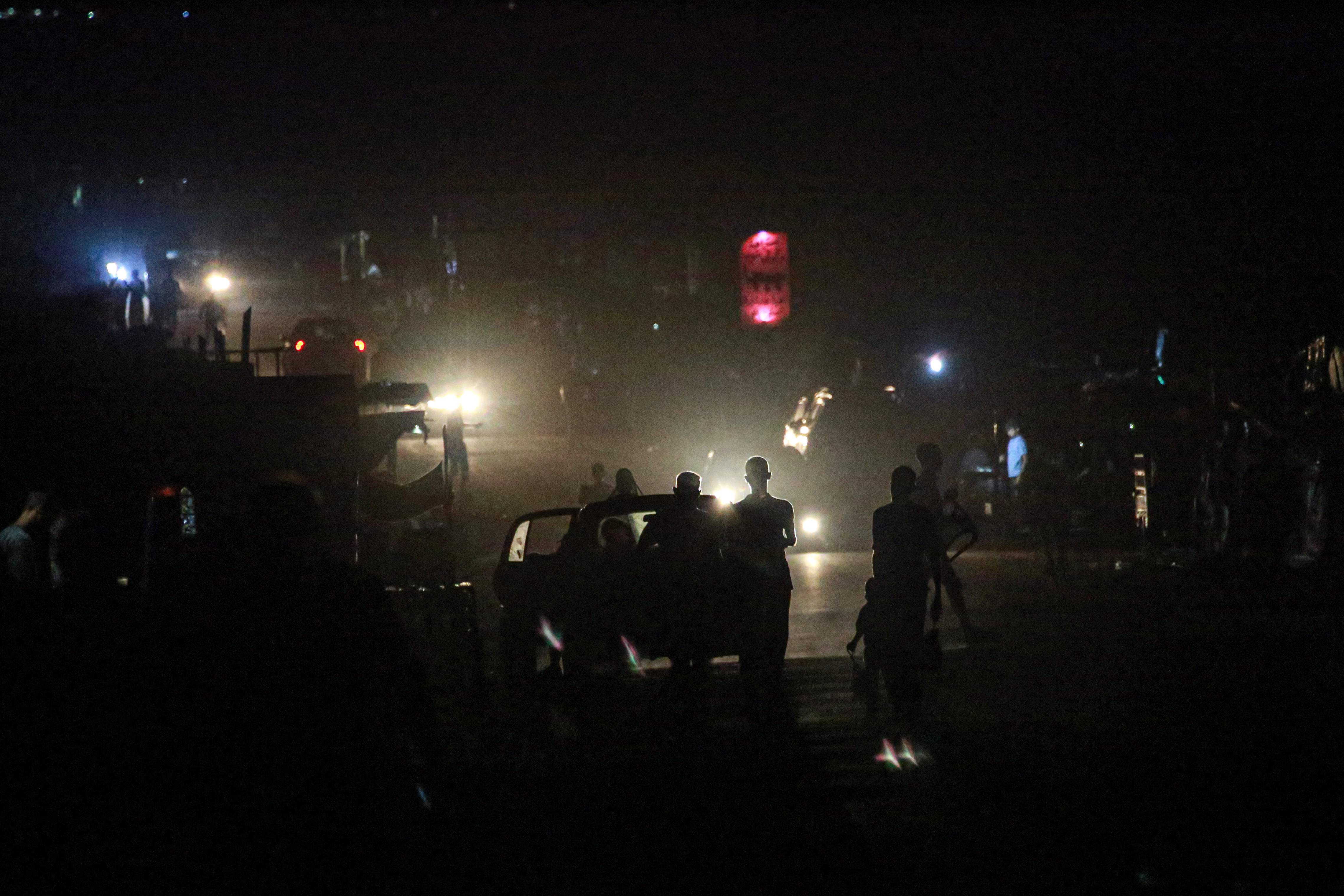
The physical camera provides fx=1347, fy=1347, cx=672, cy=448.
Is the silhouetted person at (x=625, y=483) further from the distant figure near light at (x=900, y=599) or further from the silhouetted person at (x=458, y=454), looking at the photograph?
the silhouetted person at (x=458, y=454)

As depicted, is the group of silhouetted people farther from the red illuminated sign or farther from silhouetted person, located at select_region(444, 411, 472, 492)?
the red illuminated sign

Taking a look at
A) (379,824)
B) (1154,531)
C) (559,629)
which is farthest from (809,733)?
(1154,531)

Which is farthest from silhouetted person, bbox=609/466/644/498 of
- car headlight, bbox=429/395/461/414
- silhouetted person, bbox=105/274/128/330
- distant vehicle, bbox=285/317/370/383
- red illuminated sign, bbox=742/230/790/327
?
car headlight, bbox=429/395/461/414

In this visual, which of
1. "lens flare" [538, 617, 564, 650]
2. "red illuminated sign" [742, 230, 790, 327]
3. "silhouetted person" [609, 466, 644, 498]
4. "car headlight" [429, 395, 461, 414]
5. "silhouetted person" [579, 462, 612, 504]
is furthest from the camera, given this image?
"car headlight" [429, 395, 461, 414]

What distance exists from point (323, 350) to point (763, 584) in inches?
1267

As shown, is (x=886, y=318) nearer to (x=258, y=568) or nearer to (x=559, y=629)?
(x=559, y=629)

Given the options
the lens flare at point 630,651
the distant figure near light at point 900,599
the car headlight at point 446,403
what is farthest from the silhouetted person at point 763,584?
the car headlight at point 446,403

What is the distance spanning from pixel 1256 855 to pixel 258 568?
4.47 metres

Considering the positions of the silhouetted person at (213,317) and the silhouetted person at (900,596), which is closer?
the silhouetted person at (900,596)

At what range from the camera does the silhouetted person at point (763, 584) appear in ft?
32.9

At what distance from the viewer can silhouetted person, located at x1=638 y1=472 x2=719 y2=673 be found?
9.73 m

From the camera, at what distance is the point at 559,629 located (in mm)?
10891

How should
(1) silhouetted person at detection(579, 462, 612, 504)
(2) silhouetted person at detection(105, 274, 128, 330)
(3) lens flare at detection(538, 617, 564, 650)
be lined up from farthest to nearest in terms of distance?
(2) silhouetted person at detection(105, 274, 128, 330), (1) silhouetted person at detection(579, 462, 612, 504), (3) lens flare at detection(538, 617, 564, 650)

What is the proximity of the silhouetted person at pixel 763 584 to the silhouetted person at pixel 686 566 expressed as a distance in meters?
0.25
